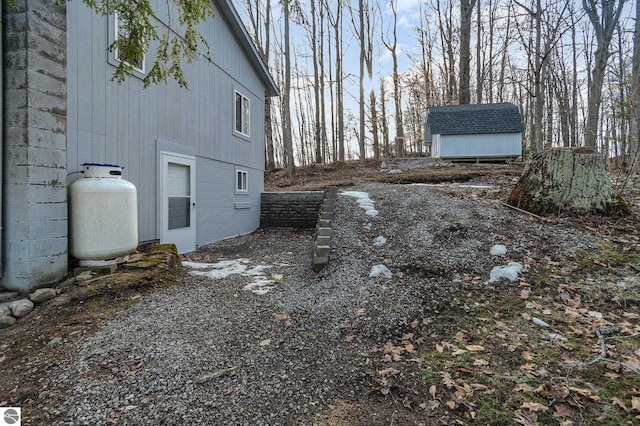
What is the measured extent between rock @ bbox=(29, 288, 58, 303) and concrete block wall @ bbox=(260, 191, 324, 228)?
22.3 feet

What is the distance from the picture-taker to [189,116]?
6.85 m

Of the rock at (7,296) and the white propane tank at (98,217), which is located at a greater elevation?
the white propane tank at (98,217)

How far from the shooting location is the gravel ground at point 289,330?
6.94 feet

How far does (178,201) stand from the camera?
21.6ft

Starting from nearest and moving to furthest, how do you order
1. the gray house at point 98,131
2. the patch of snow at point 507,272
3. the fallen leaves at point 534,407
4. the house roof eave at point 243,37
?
the fallen leaves at point 534,407, the gray house at point 98,131, the patch of snow at point 507,272, the house roof eave at point 243,37

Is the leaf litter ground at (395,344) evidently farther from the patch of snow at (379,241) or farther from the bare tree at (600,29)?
the bare tree at (600,29)

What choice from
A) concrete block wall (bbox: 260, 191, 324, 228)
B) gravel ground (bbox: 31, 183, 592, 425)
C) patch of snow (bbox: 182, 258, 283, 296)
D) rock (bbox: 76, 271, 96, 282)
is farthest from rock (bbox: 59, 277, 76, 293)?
concrete block wall (bbox: 260, 191, 324, 228)

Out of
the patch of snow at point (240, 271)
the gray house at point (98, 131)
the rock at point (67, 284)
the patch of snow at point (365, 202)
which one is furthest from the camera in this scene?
the patch of snow at point (365, 202)

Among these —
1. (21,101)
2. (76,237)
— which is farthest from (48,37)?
(76,237)

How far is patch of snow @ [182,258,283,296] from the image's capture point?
449 cm

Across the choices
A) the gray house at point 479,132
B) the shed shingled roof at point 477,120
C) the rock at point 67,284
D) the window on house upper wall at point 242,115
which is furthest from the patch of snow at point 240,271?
the shed shingled roof at point 477,120

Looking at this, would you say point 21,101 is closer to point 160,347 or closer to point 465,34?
point 160,347

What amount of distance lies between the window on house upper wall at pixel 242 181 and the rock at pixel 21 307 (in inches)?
241

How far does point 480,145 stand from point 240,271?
17.8 meters
